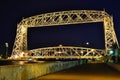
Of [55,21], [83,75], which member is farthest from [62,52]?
[83,75]

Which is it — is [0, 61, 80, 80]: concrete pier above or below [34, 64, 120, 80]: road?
above

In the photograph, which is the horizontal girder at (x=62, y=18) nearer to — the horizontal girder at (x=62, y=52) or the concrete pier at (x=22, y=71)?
the horizontal girder at (x=62, y=52)

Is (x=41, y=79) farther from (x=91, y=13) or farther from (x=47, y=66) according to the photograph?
(x=91, y=13)

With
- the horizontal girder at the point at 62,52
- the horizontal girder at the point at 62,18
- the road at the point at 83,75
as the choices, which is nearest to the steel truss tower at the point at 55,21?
the horizontal girder at the point at 62,18

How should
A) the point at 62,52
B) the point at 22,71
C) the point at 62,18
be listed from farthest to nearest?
1. the point at 62,52
2. the point at 62,18
3. the point at 22,71

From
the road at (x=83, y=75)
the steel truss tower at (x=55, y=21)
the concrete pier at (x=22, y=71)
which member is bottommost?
the road at (x=83, y=75)

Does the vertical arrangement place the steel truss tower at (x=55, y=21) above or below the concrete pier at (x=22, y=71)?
above

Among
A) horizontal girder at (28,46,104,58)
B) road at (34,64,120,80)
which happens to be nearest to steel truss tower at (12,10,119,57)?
horizontal girder at (28,46,104,58)

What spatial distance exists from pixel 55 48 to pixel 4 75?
434 feet

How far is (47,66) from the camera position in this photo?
24.3 meters

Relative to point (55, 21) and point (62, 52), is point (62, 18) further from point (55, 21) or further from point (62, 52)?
point (62, 52)

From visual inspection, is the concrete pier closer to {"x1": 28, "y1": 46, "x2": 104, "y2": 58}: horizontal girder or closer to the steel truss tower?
the steel truss tower

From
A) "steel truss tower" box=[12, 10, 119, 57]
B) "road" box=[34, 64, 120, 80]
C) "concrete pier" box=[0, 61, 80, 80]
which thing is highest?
"steel truss tower" box=[12, 10, 119, 57]

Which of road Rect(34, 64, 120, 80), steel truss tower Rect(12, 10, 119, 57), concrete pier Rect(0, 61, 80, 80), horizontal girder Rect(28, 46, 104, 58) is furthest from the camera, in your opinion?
horizontal girder Rect(28, 46, 104, 58)
